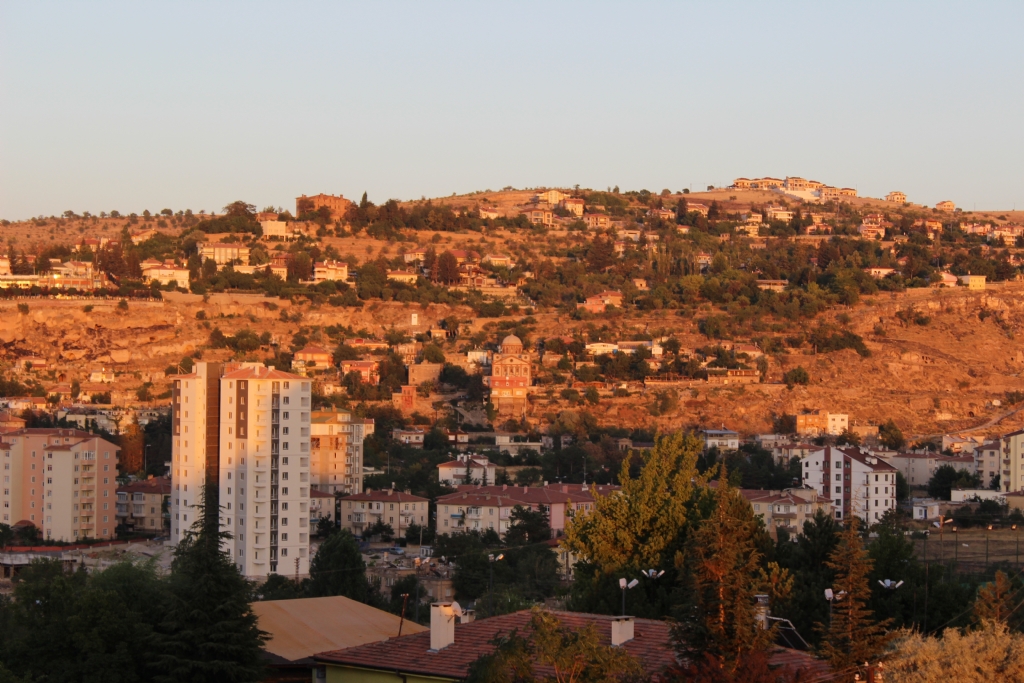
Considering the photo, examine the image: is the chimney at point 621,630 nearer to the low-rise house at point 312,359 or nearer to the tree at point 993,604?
the tree at point 993,604

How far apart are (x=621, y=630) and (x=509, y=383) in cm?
4552

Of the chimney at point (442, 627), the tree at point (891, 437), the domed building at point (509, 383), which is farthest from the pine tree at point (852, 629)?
the domed building at point (509, 383)

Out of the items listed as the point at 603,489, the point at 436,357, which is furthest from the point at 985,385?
the point at 603,489

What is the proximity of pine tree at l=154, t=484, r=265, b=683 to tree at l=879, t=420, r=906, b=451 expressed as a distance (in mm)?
42847

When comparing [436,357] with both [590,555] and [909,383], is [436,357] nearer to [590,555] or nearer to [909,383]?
[909,383]

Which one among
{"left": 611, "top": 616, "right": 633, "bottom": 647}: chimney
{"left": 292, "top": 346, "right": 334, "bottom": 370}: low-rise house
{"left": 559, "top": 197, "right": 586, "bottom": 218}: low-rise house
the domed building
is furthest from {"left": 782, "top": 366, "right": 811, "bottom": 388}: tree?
{"left": 611, "top": 616, "right": 633, "bottom": 647}: chimney

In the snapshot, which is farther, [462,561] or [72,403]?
[72,403]

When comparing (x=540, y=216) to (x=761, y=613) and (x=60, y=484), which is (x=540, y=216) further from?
(x=761, y=613)

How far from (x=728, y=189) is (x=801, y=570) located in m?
97.7

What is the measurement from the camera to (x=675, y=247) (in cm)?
8344

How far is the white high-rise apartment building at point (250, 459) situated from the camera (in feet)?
116

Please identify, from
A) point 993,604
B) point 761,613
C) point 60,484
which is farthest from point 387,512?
point 761,613

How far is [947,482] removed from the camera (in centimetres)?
4622

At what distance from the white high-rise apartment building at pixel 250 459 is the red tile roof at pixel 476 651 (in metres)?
21.8
